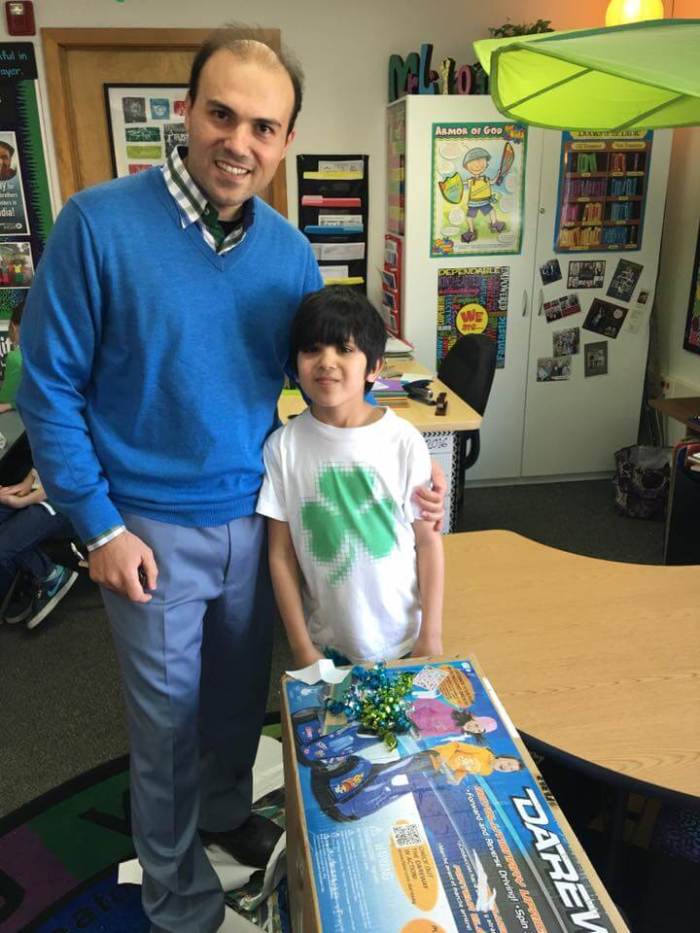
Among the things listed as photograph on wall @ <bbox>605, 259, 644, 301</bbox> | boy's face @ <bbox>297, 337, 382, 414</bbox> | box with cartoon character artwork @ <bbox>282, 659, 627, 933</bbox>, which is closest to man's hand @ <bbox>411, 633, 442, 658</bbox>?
box with cartoon character artwork @ <bbox>282, 659, 627, 933</bbox>

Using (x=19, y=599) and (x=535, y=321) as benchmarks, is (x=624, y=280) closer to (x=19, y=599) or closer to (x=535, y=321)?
(x=535, y=321)

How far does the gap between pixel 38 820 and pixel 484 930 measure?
146 centimetres

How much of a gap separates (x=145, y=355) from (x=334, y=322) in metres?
0.32

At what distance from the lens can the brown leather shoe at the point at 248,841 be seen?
1601 millimetres

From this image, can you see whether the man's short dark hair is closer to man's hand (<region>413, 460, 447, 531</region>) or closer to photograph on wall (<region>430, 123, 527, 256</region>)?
man's hand (<region>413, 460, 447, 531</region>)

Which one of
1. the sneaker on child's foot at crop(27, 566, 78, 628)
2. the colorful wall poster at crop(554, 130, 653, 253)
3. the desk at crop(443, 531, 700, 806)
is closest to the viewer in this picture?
the desk at crop(443, 531, 700, 806)

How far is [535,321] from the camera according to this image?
3732 mm

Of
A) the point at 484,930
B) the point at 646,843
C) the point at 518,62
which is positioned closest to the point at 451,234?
the point at 518,62

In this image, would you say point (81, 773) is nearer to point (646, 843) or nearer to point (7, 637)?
point (7, 637)

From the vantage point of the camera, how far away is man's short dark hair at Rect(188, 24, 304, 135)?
1.13m

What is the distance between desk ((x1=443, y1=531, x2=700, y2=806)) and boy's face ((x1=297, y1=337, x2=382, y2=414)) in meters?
0.49

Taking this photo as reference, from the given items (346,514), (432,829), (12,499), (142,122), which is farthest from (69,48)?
(432,829)

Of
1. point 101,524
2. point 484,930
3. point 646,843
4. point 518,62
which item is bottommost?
point 646,843

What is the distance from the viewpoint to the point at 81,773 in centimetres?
199
